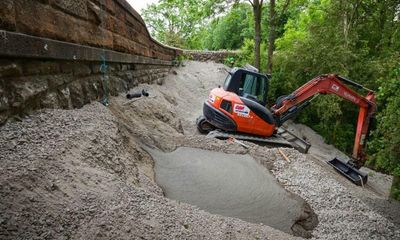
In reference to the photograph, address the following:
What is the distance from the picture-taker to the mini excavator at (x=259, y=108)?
753 cm

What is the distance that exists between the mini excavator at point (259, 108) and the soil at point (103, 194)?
308cm

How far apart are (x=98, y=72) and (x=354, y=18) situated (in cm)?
1343

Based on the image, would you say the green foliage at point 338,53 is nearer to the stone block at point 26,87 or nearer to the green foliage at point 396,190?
the green foliage at point 396,190

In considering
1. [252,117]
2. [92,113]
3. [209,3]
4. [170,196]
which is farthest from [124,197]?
[209,3]

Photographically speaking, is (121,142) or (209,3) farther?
(209,3)

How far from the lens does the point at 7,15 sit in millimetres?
2107

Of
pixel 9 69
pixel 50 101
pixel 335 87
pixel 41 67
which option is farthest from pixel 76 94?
pixel 335 87

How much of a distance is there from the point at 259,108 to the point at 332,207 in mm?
A: 4006

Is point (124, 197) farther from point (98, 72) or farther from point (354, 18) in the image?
point (354, 18)

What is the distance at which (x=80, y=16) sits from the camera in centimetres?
346

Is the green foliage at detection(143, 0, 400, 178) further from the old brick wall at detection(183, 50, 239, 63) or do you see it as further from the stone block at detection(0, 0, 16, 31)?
the stone block at detection(0, 0, 16, 31)

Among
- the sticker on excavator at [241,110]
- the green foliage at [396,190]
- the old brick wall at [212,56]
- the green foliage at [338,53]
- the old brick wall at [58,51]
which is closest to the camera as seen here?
the old brick wall at [58,51]

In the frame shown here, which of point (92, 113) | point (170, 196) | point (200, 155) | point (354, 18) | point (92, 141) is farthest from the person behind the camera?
point (354, 18)

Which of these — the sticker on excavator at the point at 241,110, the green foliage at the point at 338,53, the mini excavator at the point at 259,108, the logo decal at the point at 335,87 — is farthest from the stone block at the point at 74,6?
the green foliage at the point at 338,53
